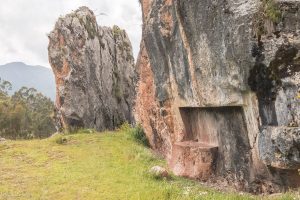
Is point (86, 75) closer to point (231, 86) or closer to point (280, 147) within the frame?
point (231, 86)

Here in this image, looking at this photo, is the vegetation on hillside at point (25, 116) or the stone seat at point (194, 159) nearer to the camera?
the stone seat at point (194, 159)

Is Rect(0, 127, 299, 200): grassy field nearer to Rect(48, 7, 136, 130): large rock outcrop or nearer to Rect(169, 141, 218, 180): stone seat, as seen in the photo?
Rect(169, 141, 218, 180): stone seat

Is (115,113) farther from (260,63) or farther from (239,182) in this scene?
(260,63)

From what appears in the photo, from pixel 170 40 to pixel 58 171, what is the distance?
7240 millimetres

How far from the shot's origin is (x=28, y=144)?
2450 centimetres

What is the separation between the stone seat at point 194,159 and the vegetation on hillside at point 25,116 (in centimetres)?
2419

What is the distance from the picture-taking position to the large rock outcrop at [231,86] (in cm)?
1040

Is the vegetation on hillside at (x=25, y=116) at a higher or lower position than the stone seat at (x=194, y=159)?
higher

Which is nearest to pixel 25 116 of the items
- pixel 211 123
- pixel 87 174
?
pixel 87 174

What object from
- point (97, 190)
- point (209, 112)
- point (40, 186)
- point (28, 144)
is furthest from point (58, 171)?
point (28, 144)

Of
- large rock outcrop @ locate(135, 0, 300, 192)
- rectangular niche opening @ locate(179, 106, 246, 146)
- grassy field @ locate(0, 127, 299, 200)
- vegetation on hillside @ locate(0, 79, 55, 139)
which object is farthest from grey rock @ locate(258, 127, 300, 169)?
vegetation on hillside @ locate(0, 79, 55, 139)

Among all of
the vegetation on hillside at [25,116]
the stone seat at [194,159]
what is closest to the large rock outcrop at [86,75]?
the vegetation on hillside at [25,116]

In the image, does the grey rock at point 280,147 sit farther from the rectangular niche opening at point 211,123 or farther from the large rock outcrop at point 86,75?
the large rock outcrop at point 86,75

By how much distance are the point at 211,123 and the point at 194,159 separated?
154 centimetres
